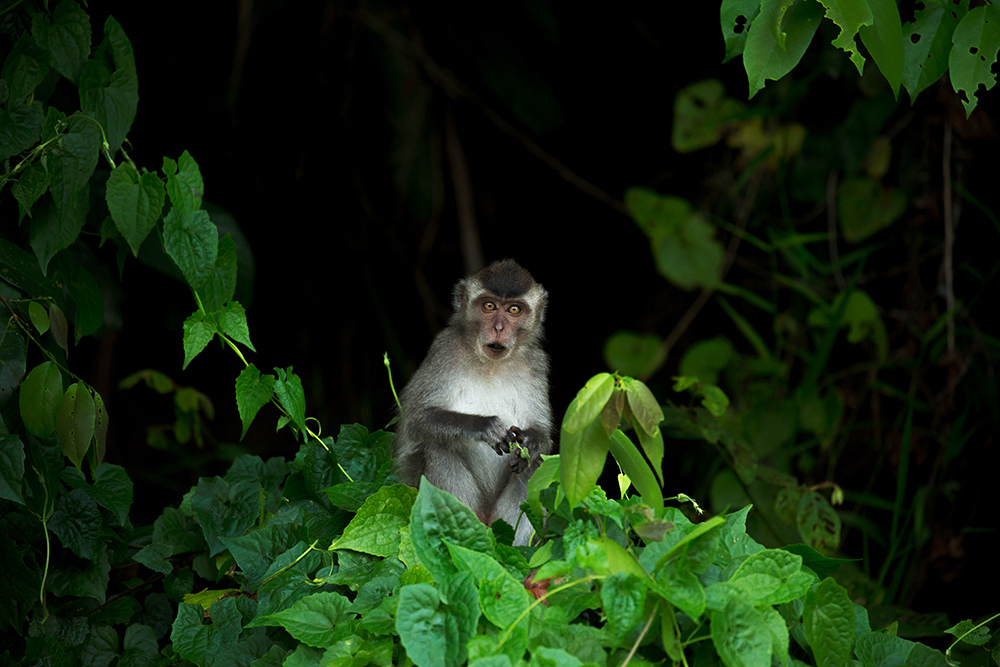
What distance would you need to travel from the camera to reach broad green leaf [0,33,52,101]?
108 inches

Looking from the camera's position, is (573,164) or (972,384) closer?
(972,384)

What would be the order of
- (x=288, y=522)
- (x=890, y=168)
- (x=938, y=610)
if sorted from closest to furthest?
(x=288, y=522), (x=938, y=610), (x=890, y=168)

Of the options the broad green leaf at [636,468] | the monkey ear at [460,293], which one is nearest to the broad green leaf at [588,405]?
the broad green leaf at [636,468]

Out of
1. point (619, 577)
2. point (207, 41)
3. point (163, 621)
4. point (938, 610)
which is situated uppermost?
point (207, 41)

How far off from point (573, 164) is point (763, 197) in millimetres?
1580

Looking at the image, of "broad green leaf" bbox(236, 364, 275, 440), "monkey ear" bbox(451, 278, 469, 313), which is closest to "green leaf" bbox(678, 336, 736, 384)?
"monkey ear" bbox(451, 278, 469, 313)

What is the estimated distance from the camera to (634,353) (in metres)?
6.64

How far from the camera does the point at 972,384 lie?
5.36 metres

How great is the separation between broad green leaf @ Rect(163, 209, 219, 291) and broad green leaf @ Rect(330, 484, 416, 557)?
828 mm

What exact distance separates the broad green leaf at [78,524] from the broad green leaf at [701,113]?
178 inches

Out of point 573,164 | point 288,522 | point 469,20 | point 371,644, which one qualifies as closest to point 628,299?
point 573,164

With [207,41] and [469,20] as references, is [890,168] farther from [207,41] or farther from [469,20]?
[207,41]

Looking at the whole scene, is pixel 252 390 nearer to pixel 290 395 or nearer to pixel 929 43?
pixel 290 395

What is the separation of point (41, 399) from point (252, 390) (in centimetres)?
57
